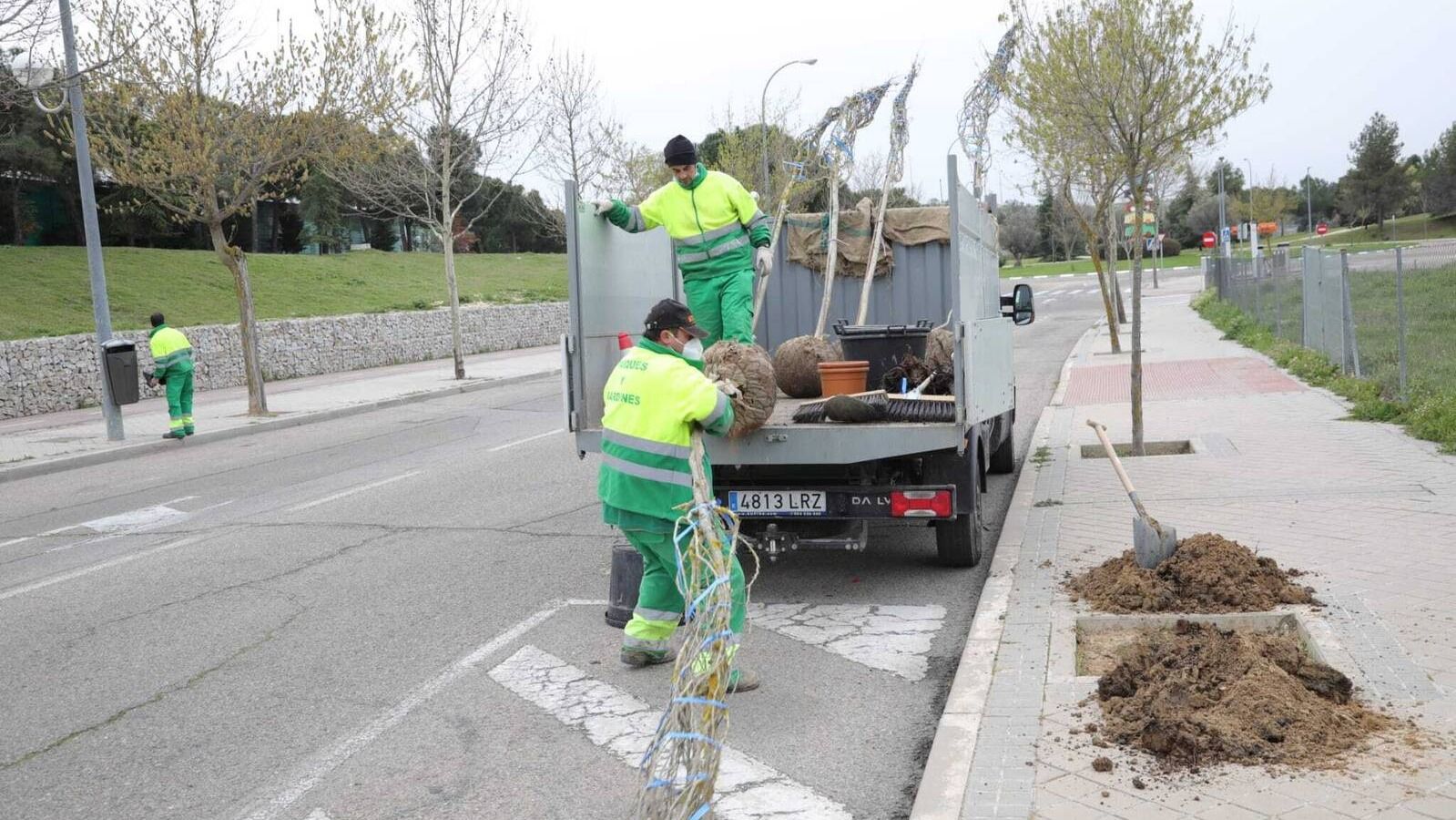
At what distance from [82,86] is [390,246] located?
1335 inches

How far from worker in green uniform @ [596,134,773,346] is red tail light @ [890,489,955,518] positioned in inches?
63.7

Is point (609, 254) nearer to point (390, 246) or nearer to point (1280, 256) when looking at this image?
point (1280, 256)

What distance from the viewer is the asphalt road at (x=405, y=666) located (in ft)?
14.7

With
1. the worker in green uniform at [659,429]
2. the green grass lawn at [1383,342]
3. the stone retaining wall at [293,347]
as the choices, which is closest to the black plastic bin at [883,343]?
the worker in green uniform at [659,429]

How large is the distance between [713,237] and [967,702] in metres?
3.65

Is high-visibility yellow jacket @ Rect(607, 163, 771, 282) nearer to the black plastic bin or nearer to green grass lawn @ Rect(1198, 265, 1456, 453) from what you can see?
the black plastic bin

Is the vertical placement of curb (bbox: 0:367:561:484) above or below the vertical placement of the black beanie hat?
below

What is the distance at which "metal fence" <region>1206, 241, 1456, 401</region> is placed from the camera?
12.3 m

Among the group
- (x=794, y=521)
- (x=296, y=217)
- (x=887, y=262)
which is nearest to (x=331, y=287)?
(x=296, y=217)

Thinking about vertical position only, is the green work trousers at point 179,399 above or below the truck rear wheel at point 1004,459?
above

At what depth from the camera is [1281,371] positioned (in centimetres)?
1645

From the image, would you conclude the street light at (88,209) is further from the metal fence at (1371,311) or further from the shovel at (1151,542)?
the metal fence at (1371,311)

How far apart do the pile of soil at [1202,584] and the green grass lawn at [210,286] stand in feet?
67.3

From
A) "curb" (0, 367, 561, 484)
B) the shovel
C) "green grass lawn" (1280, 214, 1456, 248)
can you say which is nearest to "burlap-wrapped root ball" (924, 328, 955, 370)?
the shovel
